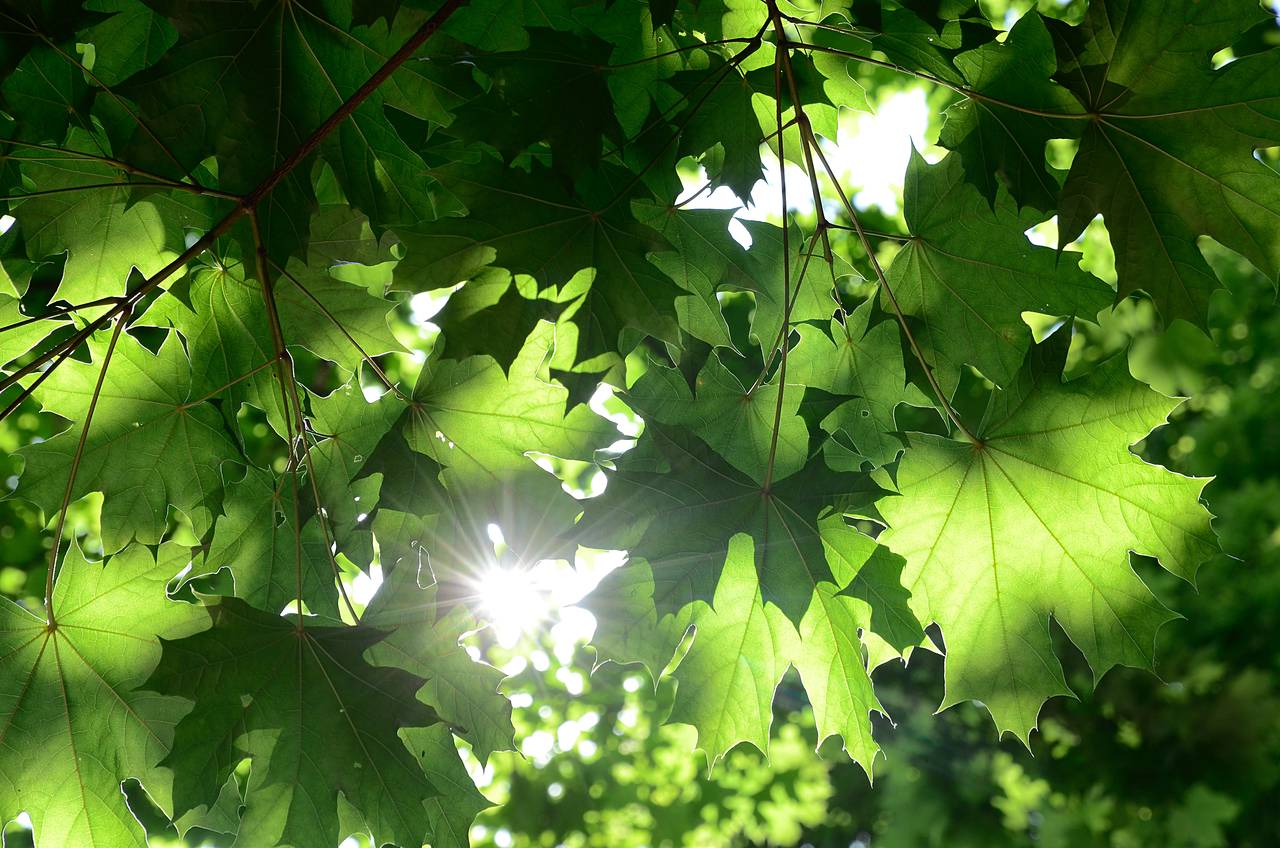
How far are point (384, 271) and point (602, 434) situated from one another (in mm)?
958

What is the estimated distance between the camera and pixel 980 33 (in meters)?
1.53

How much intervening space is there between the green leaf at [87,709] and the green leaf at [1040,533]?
143cm

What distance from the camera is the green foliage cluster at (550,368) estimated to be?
1475mm

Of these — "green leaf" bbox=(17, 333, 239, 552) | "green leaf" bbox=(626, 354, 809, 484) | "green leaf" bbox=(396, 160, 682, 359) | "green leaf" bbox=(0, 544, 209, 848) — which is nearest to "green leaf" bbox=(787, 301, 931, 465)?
"green leaf" bbox=(626, 354, 809, 484)

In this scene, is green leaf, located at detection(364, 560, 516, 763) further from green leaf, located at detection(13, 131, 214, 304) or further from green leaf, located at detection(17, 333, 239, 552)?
green leaf, located at detection(13, 131, 214, 304)

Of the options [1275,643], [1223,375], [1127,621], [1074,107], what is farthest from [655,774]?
[1074,107]

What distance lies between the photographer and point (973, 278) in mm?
1751

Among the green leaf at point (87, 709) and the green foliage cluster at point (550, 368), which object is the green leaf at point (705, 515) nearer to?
the green foliage cluster at point (550, 368)

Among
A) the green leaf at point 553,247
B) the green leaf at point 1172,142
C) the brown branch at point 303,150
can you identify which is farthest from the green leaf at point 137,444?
the green leaf at point 1172,142

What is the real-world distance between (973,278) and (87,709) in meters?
1.88

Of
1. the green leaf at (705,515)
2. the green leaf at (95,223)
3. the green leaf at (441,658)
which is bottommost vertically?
the green leaf at (441,658)

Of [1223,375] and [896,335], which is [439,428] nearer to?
[896,335]

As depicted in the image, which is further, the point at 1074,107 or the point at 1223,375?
the point at 1223,375

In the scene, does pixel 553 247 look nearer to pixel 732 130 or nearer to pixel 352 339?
pixel 732 130
